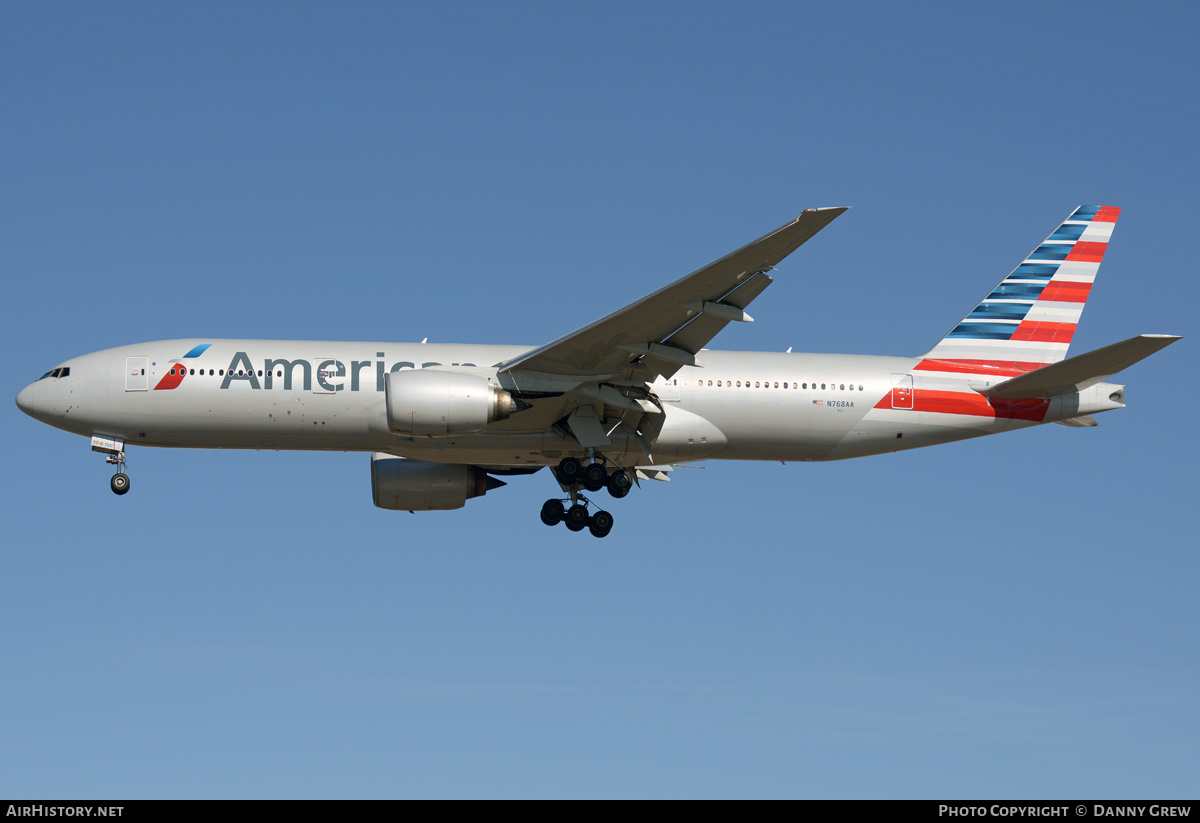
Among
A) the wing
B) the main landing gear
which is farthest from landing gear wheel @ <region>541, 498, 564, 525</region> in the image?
the wing

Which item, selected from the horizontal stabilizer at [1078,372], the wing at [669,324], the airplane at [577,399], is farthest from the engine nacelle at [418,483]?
the horizontal stabilizer at [1078,372]

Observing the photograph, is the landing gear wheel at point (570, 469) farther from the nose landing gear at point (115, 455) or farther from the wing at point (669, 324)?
the nose landing gear at point (115, 455)

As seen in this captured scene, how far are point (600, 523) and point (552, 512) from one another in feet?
3.93

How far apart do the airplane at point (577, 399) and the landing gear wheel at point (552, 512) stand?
0.15ft

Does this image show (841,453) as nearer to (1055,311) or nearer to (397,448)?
(1055,311)

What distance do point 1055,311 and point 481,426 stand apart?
51.3ft

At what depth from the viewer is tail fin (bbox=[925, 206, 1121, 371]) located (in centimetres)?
3200

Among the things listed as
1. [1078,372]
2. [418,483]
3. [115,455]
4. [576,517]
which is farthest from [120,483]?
[1078,372]

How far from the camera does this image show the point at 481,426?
27719 millimetres

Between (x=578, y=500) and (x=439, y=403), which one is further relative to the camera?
(x=578, y=500)

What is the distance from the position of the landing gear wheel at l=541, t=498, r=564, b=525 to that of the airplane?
45 millimetres

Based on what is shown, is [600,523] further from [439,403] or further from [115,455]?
[115,455]

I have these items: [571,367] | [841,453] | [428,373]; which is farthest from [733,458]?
[428,373]

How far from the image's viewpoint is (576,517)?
30.9m
